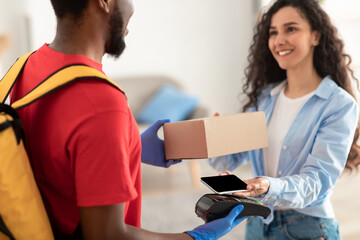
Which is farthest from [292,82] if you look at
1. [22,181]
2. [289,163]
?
[22,181]

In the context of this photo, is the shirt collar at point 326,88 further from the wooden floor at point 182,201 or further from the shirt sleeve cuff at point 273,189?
the wooden floor at point 182,201

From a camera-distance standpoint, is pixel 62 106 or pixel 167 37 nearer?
pixel 62 106

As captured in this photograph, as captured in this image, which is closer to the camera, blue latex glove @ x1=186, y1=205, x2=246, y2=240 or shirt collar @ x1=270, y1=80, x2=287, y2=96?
blue latex glove @ x1=186, y1=205, x2=246, y2=240

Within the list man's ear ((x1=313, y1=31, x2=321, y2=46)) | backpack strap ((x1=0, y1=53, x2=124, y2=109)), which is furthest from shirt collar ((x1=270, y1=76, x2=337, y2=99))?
backpack strap ((x1=0, y1=53, x2=124, y2=109))

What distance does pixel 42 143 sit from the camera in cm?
82

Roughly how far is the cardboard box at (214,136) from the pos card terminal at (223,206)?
13 centimetres

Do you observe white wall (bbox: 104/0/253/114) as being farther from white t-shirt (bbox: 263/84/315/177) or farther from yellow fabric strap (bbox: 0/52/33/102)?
yellow fabric strap (bbox: 0/52/33/102)

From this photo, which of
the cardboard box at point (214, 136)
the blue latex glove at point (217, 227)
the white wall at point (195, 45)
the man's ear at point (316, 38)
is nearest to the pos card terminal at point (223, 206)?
the blue latex glove at point (217, 227)

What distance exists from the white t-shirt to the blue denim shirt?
1.2 inches

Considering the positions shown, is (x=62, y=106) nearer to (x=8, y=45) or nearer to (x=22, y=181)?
(x=22, y=181)

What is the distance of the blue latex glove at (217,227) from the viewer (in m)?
1.02

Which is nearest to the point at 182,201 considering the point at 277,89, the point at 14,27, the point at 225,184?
the point at 277,89

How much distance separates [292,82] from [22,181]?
3.67 feet

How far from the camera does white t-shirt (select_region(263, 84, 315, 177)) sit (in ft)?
4.92
